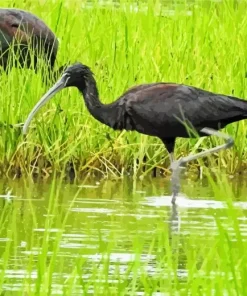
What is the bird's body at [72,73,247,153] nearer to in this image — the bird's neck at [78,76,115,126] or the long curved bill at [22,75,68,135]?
the bird's neck at [78,76,115,126]

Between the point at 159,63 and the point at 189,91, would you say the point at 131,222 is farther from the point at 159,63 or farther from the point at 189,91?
the point at 159,63

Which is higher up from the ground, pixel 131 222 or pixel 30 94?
pixel 30 94

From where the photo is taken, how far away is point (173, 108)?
9117 mm

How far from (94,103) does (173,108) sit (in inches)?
26.0

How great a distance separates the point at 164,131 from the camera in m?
9.15

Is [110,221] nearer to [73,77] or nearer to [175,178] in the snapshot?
A: [175,178]

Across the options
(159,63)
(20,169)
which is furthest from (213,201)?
(159,63)

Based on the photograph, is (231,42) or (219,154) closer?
(219,154)

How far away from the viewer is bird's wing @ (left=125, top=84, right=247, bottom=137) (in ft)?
29.7

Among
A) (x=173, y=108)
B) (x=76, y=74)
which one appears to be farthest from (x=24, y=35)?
(x=173, y=108)

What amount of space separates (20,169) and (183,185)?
1172mm

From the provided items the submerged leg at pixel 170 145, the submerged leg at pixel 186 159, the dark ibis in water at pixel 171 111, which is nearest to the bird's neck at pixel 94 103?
the dark ibis in water at pixel 171 111

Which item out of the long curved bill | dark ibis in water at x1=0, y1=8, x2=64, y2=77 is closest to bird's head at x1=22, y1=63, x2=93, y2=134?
the long curved bill

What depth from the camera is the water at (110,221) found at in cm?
630
